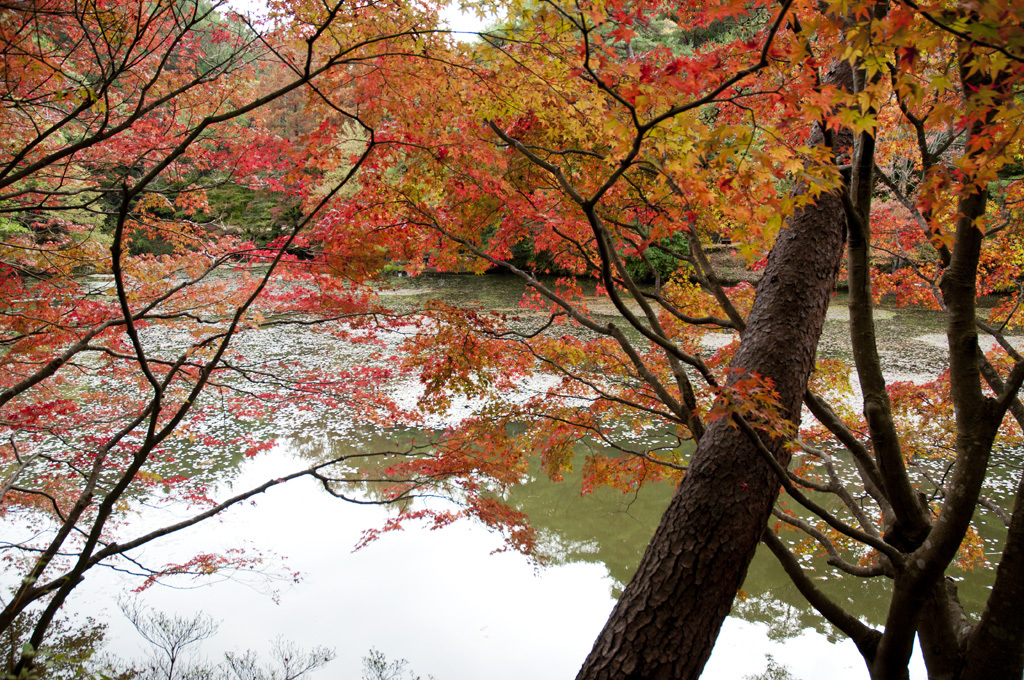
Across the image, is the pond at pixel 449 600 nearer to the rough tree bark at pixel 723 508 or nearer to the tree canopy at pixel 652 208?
the tree canopy at pixel 652 208

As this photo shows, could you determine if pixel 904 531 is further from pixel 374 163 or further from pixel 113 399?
pixel 113 399

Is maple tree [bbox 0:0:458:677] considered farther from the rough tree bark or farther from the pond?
the rough tree bark

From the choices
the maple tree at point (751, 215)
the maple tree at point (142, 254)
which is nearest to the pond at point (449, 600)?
the maple tree at point (142, 254)

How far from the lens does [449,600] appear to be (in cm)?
536

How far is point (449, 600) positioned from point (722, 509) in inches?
149

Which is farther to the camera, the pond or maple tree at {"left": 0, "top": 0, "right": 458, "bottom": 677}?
the pond

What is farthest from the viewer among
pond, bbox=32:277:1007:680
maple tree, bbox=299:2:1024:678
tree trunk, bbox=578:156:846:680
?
pond, bbox=32:277:1007:680

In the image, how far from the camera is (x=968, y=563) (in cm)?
482

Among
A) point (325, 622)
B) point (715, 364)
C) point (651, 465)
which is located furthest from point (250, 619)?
point (715, 364)

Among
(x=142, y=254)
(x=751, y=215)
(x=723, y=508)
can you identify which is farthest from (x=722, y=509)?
(x=142, y=254)

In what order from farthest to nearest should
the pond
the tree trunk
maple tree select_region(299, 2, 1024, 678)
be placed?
1. the pond
2. the tree trunk
3. maple tree select_region(299, 2, 1024, 678)

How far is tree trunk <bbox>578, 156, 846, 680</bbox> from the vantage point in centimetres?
216

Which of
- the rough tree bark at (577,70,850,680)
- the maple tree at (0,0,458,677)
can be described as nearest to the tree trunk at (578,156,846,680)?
the rough tree bark at (577,70,850,680)

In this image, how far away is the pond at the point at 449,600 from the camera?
4773 mm
